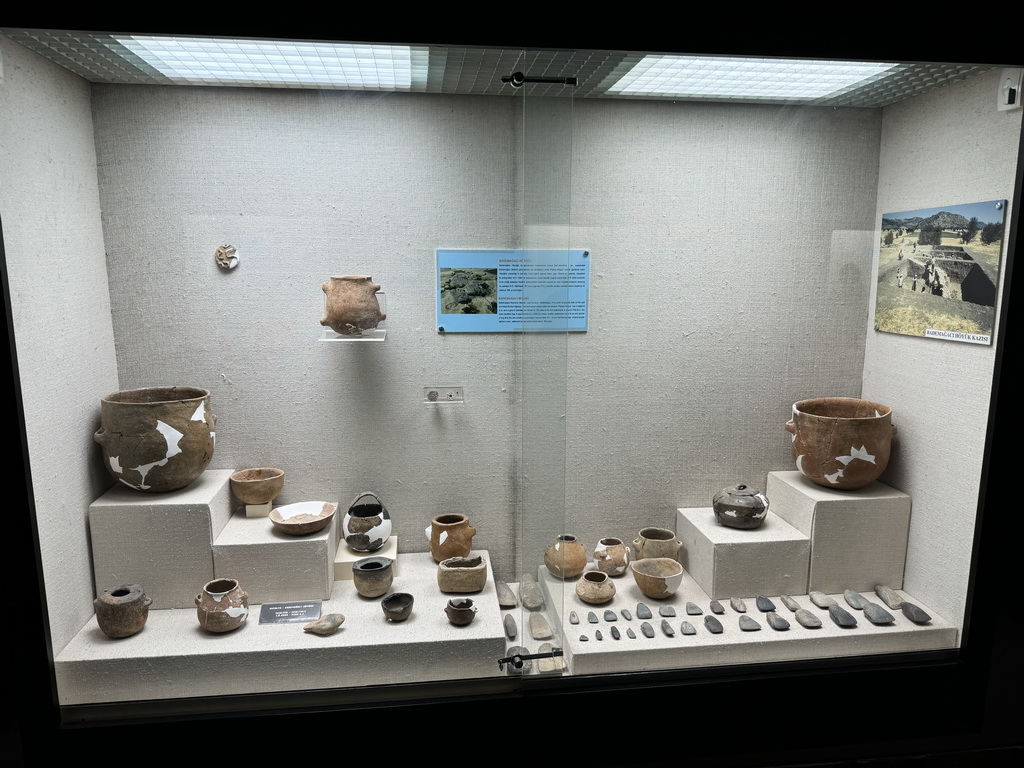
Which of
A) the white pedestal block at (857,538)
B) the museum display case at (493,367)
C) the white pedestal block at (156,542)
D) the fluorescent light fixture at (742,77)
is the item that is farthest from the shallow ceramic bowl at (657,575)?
the fluorescent light fixture at (742,77)

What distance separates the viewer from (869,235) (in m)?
2.05

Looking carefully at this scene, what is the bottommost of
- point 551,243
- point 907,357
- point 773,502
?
point 773,502

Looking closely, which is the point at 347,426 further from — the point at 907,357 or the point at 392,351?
the point at 907,357

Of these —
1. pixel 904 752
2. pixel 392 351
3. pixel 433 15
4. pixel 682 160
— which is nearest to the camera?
pixel 433 15

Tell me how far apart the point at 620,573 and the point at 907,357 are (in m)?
1.16

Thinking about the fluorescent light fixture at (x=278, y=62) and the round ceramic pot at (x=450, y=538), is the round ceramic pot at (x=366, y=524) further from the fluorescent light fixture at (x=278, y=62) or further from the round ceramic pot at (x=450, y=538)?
the fluorescent light fixture at (x=278, y=62)

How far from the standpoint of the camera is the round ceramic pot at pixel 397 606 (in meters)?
1.98

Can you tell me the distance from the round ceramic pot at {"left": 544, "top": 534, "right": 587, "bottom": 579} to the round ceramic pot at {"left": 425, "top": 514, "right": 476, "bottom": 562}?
330 millimetres

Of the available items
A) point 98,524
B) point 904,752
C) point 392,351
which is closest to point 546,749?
point 904,752

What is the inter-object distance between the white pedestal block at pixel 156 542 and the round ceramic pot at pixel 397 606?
0.56 m

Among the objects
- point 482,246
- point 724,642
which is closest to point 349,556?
point 482,246

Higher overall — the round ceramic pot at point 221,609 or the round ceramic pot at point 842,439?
the round ceramic pot at point 842,439

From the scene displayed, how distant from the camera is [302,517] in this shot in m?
2.16

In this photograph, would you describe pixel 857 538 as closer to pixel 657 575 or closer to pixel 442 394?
pixel 657 575
